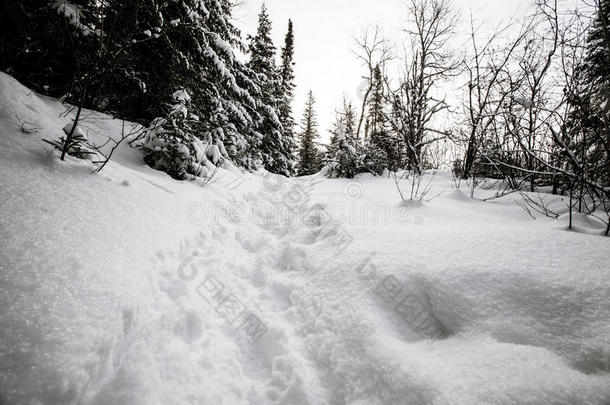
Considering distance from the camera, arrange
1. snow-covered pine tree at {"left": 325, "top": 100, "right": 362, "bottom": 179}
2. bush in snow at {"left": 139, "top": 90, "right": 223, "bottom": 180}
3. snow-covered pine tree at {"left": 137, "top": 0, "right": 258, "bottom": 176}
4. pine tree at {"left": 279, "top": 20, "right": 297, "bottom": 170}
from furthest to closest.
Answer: pine tree at {"left": 279, "top": 20, "right": 297, "bottom": 170} < snow-covered pine tree at {"left": 325, "top": 100, "right": 362, "bottom": 179} < snow-covered pine tree at {"left": 137, "top": 0, "right": 258, "bottom": 176} < bush in snow at {"left": 139, "top": 90, "right": 223, "bottom": 180}

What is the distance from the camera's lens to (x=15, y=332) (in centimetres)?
104

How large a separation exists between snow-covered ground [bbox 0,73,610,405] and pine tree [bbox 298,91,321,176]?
1940cm

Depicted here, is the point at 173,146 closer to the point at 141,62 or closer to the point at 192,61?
the point at 141,62

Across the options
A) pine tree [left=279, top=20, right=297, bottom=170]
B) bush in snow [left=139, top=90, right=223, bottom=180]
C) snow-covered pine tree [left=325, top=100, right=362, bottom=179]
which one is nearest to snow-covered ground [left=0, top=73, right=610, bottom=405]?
bush in snow [left=139, top=90, right=223, bottom=180]

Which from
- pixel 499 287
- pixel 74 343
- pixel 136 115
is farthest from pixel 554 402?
pixel 136 115

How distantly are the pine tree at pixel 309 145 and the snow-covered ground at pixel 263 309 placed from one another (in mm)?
19396

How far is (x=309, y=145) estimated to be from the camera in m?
23.7

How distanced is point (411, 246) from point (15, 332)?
8.26 ft

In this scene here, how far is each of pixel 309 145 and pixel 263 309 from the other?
22609 millimetres

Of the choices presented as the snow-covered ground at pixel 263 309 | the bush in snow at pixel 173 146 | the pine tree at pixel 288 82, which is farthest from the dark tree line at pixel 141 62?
the pine tree at pixel 288 82

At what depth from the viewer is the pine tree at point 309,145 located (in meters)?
22.5

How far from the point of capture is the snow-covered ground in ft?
3.68

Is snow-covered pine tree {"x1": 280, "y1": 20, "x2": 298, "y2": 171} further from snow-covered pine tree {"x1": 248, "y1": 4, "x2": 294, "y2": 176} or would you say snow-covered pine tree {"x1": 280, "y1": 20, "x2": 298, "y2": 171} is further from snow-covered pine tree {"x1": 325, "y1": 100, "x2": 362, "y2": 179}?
snow-covered pine tree {"x1": 325, "y1": 100, "x2": 362, "y2": 179}

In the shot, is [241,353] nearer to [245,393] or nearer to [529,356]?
[245,393]
